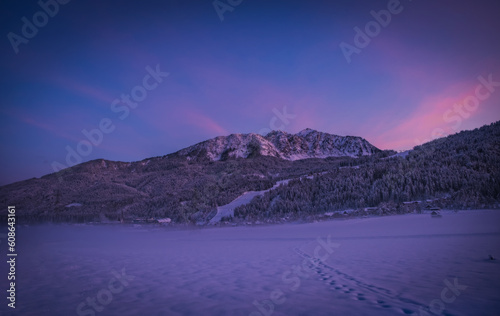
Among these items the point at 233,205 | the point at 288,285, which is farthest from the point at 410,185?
the point at 288,285

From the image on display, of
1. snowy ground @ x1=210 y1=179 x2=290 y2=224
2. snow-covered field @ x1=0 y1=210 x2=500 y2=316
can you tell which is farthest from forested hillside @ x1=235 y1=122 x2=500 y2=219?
snow-covered field @ x1=0 y1=210 x2=500 y2=316

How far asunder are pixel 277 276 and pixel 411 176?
25333 millimetres

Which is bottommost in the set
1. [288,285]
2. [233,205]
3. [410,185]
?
[288,285]

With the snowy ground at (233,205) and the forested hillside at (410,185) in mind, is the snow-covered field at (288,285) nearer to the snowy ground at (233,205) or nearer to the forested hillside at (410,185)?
the forested hillside at (410,185)

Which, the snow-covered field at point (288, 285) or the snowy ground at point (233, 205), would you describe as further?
the snowy ground at point (233, 205)

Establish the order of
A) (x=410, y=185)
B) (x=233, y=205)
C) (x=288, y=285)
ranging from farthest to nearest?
(x=233, y=205), (x=410, y=185), (x=288, y=285)

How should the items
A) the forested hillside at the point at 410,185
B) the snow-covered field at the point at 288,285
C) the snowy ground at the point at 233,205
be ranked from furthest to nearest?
the snowy ground at the point at 233,205 < the forested hillside at the point at 410,185 < the snow-covered field at the point at 288,285

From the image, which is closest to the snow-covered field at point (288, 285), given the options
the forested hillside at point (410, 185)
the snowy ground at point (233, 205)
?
the forested hillside at point (410, 185)

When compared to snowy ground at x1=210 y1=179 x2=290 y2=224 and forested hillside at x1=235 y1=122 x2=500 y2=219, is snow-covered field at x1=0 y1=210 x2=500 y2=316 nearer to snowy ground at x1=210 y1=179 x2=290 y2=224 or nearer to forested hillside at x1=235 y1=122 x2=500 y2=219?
forested hillside at x1=235 y1=122 x2=500 y2=219

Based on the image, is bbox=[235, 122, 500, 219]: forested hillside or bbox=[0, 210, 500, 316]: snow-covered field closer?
bbox=[0, 210, 500, 316]: snow-covered field

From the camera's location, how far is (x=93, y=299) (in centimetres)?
530

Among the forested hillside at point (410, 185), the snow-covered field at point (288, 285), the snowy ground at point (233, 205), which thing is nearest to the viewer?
the snow-covered field at point (288, 285)

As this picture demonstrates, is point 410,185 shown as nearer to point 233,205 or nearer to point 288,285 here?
point 233,205

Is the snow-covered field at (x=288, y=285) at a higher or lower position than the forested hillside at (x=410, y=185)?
lower
